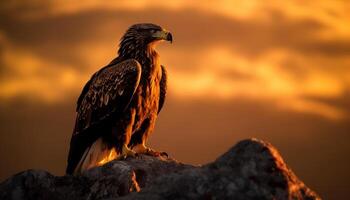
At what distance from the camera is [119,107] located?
1213cm

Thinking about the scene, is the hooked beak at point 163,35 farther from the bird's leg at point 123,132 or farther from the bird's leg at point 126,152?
the bird's leg at point 126,152

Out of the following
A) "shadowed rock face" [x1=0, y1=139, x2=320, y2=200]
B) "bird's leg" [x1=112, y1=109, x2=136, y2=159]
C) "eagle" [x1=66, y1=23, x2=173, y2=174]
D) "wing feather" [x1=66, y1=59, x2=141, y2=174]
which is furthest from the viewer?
"wing feather" [x1=66, y1=59, x2=141, y2=174]

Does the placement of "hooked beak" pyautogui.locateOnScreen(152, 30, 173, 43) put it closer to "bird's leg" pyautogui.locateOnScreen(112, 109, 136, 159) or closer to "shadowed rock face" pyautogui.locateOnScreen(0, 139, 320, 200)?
"bird's leg" pyautogui.locateOnScreen(112, 109, 136, 159)

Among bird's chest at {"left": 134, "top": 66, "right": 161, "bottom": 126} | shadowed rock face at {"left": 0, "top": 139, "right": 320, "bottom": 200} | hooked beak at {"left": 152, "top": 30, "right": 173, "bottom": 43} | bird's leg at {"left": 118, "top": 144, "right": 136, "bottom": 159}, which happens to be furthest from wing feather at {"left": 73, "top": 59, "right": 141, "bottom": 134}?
shadowed rock face at {"left": 0, "top": 139, "right": 320, "bottom": 200}

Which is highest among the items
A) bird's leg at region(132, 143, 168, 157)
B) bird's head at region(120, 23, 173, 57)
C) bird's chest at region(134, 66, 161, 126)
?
bird's head at region(120, 23, 173, 57)

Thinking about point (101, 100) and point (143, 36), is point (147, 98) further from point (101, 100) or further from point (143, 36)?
point (143, 36)

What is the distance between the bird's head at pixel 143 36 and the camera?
1284 centimetres

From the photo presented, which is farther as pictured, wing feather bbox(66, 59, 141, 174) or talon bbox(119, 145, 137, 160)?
wing feather bbox(66, 59, 141, 174)

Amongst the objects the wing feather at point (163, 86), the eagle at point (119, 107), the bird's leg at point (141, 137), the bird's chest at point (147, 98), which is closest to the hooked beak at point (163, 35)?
the eagle at point (119, 107)

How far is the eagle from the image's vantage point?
12.0m

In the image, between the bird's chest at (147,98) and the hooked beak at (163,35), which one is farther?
the hooked beak at (163,35)

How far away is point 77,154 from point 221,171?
22.5 feet

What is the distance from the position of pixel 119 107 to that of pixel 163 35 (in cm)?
193

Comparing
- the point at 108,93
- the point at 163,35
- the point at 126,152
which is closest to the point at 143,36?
the point at 163,35
